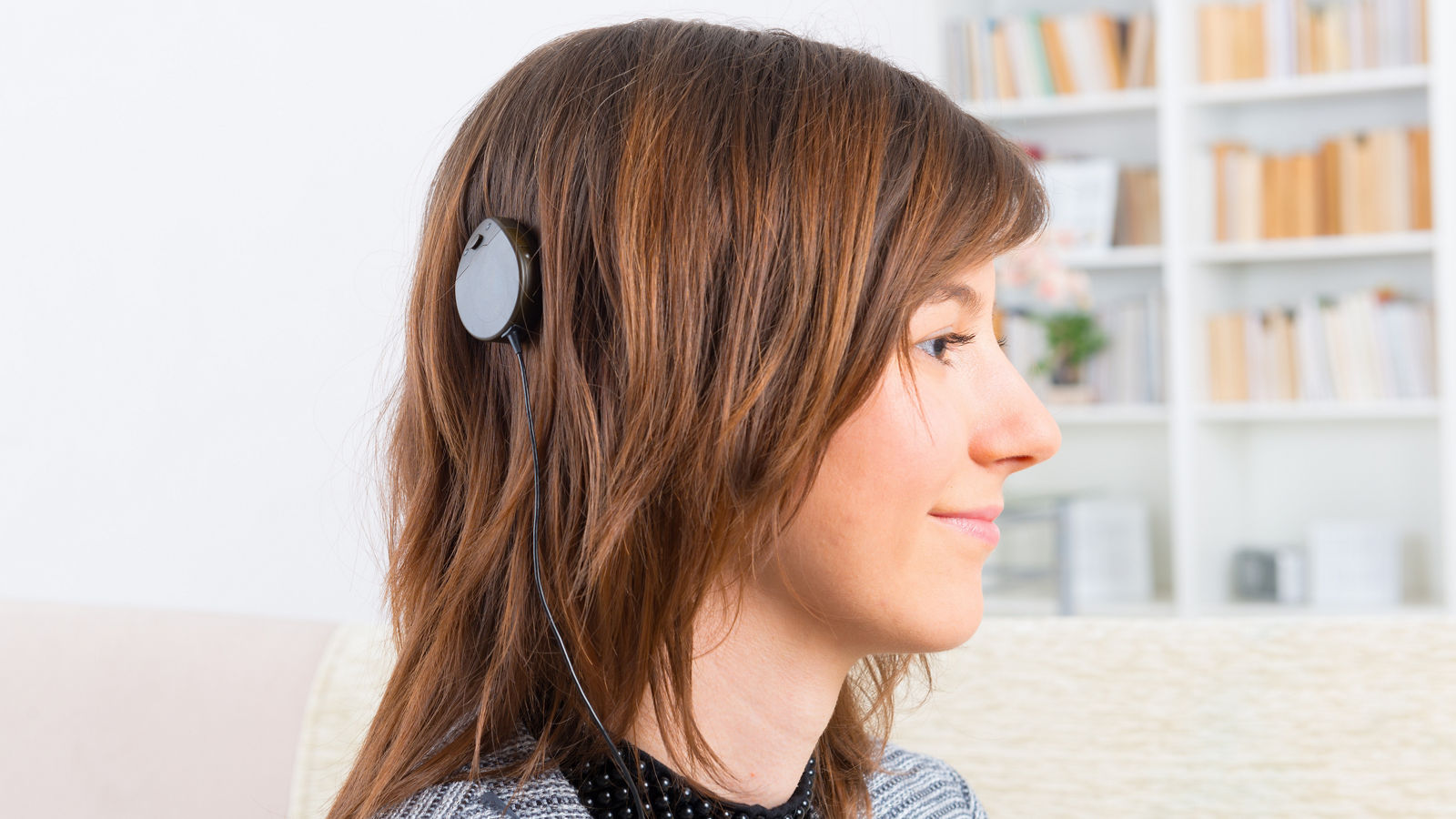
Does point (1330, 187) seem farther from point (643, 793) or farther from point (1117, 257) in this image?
point (643, 793)

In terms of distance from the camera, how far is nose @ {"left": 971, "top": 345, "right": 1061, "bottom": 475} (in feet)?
2.40

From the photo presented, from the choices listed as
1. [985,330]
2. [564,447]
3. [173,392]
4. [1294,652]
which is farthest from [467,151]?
[173,392]

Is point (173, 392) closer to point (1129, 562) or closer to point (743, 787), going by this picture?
point (743, 787)

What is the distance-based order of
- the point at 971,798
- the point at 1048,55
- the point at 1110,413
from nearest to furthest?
the point at 971,798, the point at 1110,413, the point at 1048,55

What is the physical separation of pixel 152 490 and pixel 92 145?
0.42 meters

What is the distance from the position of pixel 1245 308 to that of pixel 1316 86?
0.60m

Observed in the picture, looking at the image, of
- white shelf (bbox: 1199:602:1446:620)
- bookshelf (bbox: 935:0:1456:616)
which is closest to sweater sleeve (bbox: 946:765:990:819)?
bookshelf (bbox: 935:0:1456:616)

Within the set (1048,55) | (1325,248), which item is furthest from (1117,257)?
(1048,55)

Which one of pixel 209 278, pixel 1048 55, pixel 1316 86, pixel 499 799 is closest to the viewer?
pixel 499 799

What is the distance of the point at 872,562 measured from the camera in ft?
2.27

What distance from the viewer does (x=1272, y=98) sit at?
3.01m

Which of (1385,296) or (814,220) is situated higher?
(814,220)

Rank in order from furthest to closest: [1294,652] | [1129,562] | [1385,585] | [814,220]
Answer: [1129,562], [1385,585], [1294,652], [814,220]

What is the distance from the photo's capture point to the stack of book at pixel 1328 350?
2.87m
